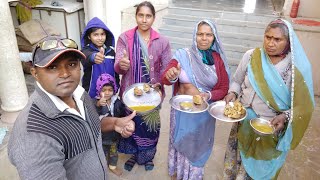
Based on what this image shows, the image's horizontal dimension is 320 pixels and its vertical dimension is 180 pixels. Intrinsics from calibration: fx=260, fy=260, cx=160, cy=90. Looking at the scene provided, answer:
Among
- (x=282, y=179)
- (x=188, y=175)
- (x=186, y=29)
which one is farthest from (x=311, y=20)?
(x=188, y=175)

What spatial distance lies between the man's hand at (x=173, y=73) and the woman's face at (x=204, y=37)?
0.31 m

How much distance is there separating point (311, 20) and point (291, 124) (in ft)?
14.8

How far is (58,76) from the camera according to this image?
1.37 m

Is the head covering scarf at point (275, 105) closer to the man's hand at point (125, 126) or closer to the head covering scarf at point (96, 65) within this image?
the man's hand at point (125, 126)

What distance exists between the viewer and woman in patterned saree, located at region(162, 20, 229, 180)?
2.58m

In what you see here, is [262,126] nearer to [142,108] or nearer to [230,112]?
[230,112]

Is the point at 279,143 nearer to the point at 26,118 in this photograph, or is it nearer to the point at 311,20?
the point at 26,118

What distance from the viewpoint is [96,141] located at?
5.24 feet

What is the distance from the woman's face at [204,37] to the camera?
2502mm

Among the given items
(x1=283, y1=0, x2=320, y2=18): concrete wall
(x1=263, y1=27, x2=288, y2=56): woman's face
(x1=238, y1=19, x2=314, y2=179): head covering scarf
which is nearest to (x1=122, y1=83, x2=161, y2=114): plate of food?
(x1=238, y1=19, x2=314, y2=179): head covering scarf

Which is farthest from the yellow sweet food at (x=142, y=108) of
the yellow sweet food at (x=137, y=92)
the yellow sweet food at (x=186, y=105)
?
the yellow sweet food at (x=186, y=105)

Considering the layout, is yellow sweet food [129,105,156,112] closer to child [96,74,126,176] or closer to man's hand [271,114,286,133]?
child [96,74,126,176]

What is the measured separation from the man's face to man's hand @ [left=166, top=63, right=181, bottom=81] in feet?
4.21

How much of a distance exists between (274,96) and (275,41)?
488mm
